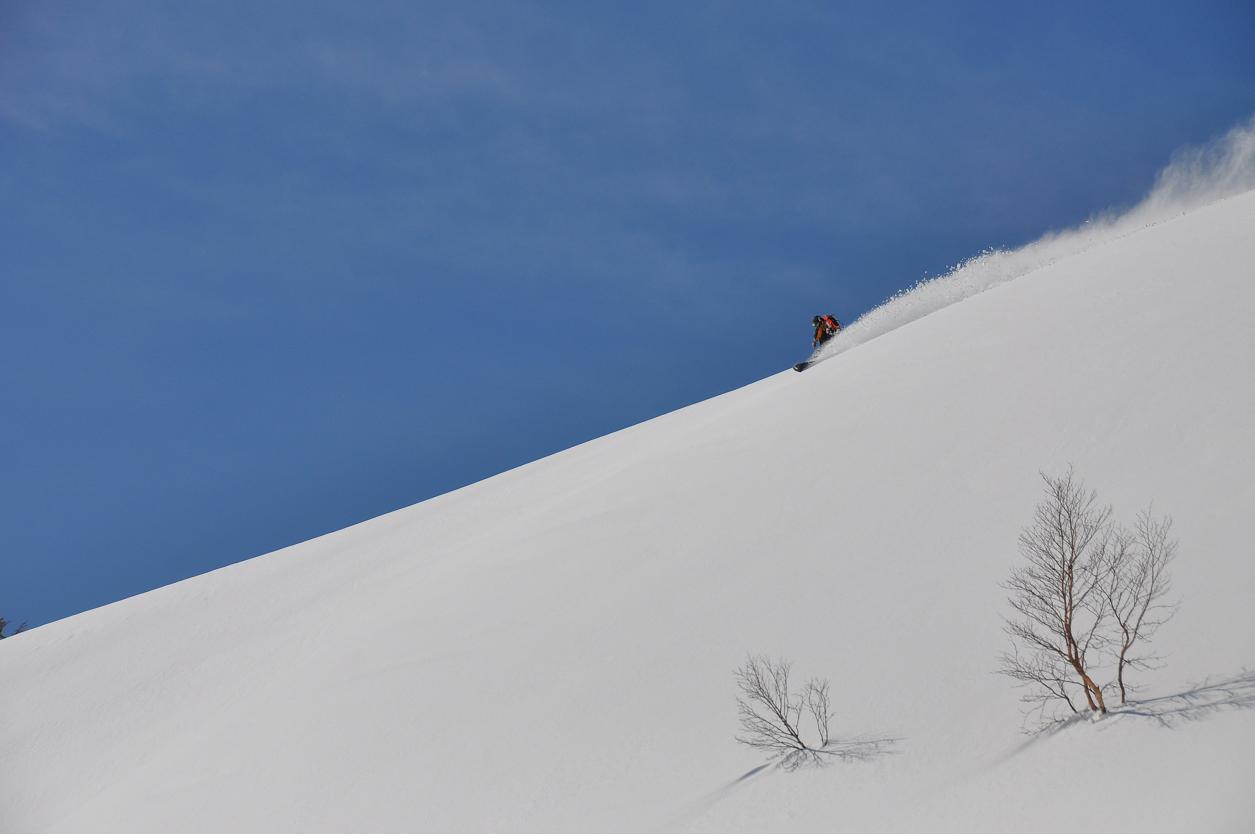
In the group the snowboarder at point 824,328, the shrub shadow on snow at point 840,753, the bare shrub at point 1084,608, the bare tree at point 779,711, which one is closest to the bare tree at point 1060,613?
the bare shrub at point 1084,608

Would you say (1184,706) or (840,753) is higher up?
(840,753)

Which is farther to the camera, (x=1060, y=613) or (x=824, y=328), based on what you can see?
(x=824, y=328)

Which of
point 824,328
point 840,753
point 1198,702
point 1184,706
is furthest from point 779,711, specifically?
point 824,328

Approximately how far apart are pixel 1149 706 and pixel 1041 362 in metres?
11.0

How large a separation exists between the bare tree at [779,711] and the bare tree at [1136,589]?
11.5 feet

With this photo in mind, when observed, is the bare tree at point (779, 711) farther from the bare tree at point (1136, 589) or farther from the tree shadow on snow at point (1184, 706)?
the bare tree at point (1136, 589)

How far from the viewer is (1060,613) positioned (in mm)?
12539

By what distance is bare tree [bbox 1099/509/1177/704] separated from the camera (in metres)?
11.1

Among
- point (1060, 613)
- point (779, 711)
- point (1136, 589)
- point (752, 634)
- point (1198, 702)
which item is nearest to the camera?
point (1198, 702)

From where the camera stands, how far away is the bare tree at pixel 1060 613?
10.9m

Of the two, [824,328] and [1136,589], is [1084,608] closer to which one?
[1136,589]

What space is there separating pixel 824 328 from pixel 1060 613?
66.7 ft

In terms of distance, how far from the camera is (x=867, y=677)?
12812 mm

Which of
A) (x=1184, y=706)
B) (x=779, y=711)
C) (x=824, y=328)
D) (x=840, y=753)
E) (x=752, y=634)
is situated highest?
(x=824, y=328)
